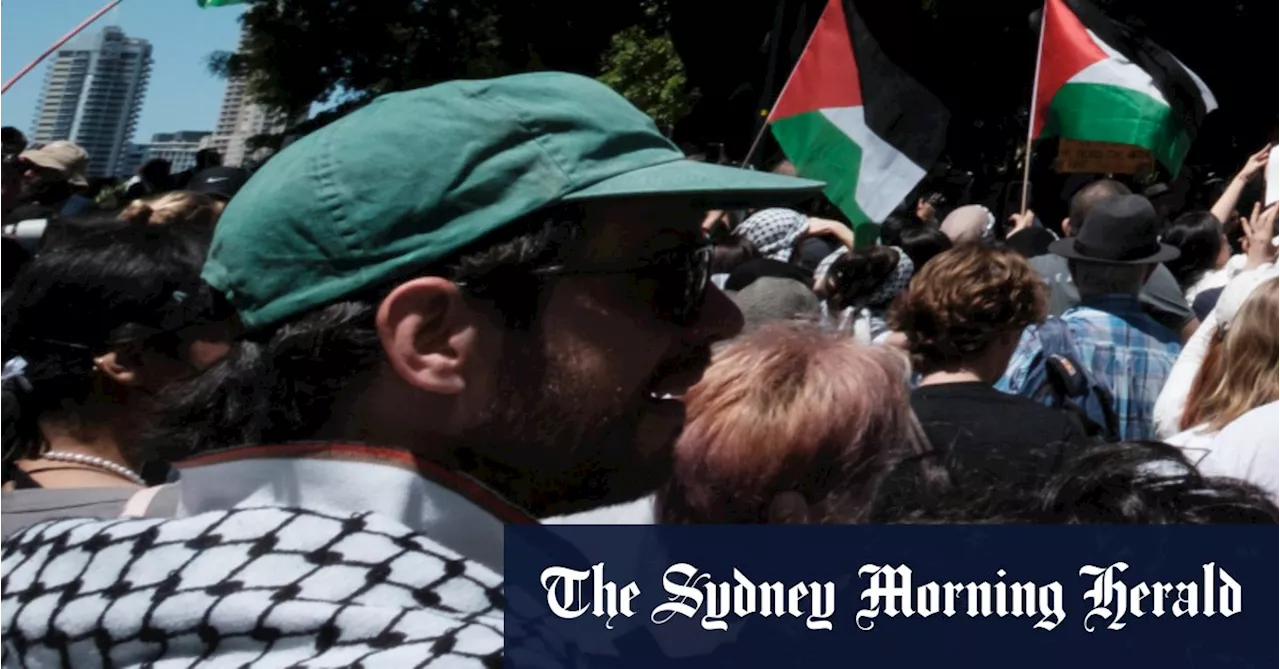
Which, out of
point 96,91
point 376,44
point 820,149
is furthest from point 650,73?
point 96,91

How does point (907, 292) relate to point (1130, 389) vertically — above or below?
above

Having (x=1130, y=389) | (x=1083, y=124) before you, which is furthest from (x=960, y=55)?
(x=1130, y=389)

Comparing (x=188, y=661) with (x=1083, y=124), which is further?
(x=1083, y=124)

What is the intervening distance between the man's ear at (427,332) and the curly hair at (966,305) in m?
2.22

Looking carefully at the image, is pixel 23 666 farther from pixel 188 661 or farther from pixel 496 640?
pixel 496 640

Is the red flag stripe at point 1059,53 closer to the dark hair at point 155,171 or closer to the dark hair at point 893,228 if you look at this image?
the dark hair at point 893,228

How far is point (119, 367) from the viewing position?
2311mm

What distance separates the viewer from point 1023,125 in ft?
45.2

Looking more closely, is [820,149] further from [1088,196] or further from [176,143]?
[176,143]

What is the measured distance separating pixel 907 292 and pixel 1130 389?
2.47 ft

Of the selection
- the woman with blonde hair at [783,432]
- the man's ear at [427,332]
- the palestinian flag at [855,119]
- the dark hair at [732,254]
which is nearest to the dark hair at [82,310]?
the woman with blonde hair at [783,432]

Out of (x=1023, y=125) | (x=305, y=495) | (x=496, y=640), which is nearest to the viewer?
(x=496, y=640)

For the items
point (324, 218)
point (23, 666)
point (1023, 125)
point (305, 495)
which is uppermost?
point (324, 218)

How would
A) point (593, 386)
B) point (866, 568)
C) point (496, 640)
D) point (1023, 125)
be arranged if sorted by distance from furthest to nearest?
point (1023, 125), point (866, 568), point (593, 386), point (496, 640)
